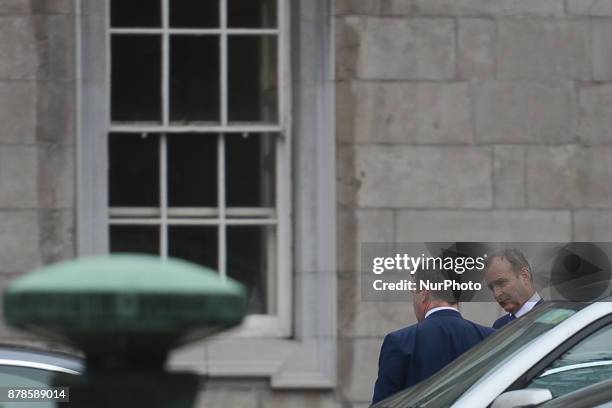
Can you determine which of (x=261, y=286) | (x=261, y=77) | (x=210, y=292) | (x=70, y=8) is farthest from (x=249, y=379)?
(x=210, y=292)

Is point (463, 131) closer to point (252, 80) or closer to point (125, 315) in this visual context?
point (252, 80)

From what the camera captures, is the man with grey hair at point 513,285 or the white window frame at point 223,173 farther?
the white window frame at point 223,173

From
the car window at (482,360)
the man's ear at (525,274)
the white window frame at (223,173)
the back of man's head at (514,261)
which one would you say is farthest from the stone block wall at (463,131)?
the car window at (482,360)

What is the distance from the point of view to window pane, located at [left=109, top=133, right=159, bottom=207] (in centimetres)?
1049

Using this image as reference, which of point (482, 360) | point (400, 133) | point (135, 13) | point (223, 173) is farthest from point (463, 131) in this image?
point (482, 360)

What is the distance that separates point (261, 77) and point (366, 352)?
210 centimetres

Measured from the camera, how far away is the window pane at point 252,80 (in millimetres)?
10602

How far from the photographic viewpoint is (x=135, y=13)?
415 inches

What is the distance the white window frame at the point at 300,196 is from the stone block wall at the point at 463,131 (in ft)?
0.33

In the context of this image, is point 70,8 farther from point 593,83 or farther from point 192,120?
point 593,83

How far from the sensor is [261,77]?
10.6 metres

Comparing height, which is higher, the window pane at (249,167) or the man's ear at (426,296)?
the window pane at (249,167)

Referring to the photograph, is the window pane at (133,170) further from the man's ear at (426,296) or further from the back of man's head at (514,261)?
the man's ear at (426,296)

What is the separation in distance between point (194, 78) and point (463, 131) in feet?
6.41
